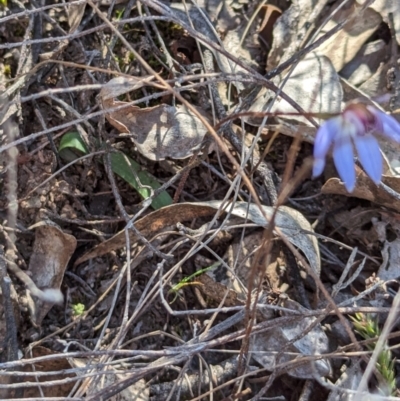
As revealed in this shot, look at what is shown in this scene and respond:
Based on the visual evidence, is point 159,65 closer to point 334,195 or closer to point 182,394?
point 334,195

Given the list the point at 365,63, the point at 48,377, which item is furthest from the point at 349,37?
the point at 48,377

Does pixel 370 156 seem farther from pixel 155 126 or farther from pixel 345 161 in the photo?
pixel 155 126

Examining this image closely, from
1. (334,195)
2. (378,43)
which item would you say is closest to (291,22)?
(378,43)

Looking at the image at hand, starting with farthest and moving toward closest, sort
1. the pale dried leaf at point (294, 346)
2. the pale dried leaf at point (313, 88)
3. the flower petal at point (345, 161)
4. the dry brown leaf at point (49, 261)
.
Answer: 1. the pale dried leaf at point (313, 88)
2. the dry brown leaf at point (49, 261)
3. the pale dried leaf at point (294, 346)
4. the flower petal at point (345, 161)

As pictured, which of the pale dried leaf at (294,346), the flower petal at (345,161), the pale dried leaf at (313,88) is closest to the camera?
the flower petal at (345,161)

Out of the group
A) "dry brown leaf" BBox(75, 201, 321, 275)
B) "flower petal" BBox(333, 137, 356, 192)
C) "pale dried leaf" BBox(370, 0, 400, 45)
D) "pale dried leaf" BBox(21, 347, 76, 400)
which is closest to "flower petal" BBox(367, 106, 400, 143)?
"flower petal" BBox(333, 137, 356, 192)

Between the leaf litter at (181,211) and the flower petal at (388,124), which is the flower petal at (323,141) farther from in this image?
the leaf litter at (181,211)

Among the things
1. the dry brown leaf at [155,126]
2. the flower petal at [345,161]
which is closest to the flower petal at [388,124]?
the flower petal at [345,161]

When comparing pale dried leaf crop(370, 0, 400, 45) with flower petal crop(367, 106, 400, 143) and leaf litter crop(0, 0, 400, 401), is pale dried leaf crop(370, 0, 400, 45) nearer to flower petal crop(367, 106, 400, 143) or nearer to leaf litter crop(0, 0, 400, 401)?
leaf litter crop(0, 0, 400, 401)
